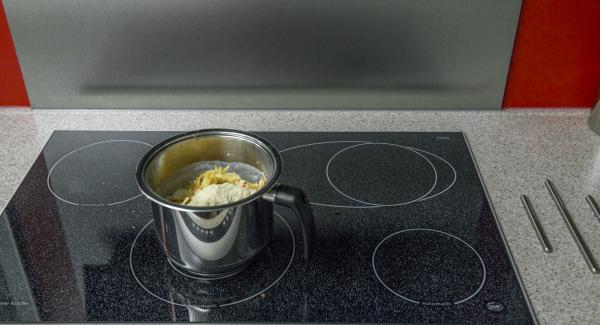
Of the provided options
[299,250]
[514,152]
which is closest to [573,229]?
[514,152]

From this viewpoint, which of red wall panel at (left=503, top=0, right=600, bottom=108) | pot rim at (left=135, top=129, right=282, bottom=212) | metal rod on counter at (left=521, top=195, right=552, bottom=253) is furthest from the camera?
red wall panel at (left=503, top=0, right=600, bottom=108)

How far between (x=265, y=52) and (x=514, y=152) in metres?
0.50

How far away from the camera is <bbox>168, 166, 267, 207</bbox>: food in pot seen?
739 millimetres

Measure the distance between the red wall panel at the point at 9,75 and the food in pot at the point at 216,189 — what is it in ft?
1.89

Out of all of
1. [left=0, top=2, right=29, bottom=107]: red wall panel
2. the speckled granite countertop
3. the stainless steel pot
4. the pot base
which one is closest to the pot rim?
the stainless steel pot

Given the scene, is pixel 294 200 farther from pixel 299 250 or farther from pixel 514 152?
pixel 514 152

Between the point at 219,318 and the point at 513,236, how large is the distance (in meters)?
0.43

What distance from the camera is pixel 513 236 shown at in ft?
2.72

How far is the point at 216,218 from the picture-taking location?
27.2 inches

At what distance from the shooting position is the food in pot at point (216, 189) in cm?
74

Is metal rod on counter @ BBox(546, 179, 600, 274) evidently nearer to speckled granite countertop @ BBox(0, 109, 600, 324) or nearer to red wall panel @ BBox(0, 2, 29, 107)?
speckled granite countertop @ BBox(0, 109, 600, 324)

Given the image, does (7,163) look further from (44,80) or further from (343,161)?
(343,161)

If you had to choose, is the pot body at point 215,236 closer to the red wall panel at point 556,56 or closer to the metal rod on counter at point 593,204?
the metal rod on counter at point 593,204

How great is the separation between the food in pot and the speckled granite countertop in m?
0.32
